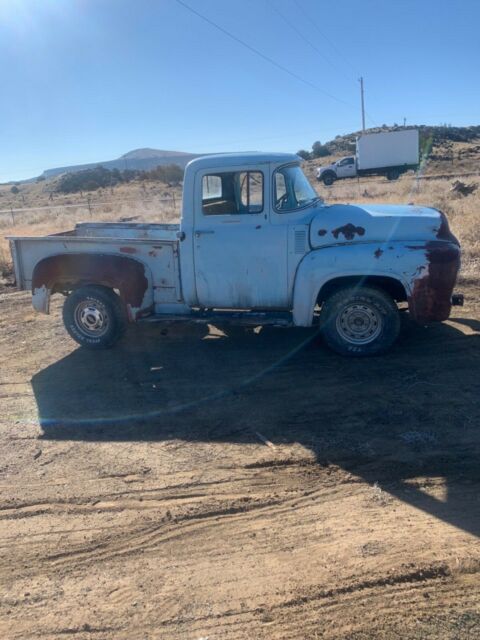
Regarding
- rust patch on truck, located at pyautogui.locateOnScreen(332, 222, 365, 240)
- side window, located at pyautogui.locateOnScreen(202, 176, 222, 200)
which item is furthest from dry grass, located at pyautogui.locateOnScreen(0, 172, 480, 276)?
side window, located at pyautogui.locateOnScreen(202, 176, 222, 200)

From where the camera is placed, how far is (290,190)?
6371 millimetres

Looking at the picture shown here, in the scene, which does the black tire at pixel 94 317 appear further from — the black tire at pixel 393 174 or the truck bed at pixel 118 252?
the black tire at pixel 393 174

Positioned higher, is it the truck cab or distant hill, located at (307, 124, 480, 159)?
distant hill, located at (307, 124, 480, 159)

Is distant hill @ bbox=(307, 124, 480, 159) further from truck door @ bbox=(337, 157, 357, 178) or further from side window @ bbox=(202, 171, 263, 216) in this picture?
side window @ bbox=(202, 171, 263, 216)

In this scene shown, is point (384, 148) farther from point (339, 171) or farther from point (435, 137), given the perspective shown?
point (435, 137)

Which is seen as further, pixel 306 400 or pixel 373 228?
pixel 373 228

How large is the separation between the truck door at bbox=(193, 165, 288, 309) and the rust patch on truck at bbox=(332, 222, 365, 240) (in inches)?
22.2

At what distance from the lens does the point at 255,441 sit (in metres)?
4.68

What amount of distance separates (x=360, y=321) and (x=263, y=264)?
4.11ft

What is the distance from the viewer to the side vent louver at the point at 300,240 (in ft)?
20.1

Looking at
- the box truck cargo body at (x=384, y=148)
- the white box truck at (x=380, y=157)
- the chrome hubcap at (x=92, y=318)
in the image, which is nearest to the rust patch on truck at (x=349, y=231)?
the chrome hubcap at (x=92, y=318)

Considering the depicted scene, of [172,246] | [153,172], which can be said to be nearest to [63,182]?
[153,172]

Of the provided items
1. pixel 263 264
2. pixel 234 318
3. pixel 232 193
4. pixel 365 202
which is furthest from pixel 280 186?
pixel 365 202

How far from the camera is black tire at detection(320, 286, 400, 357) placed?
6.12 meters
